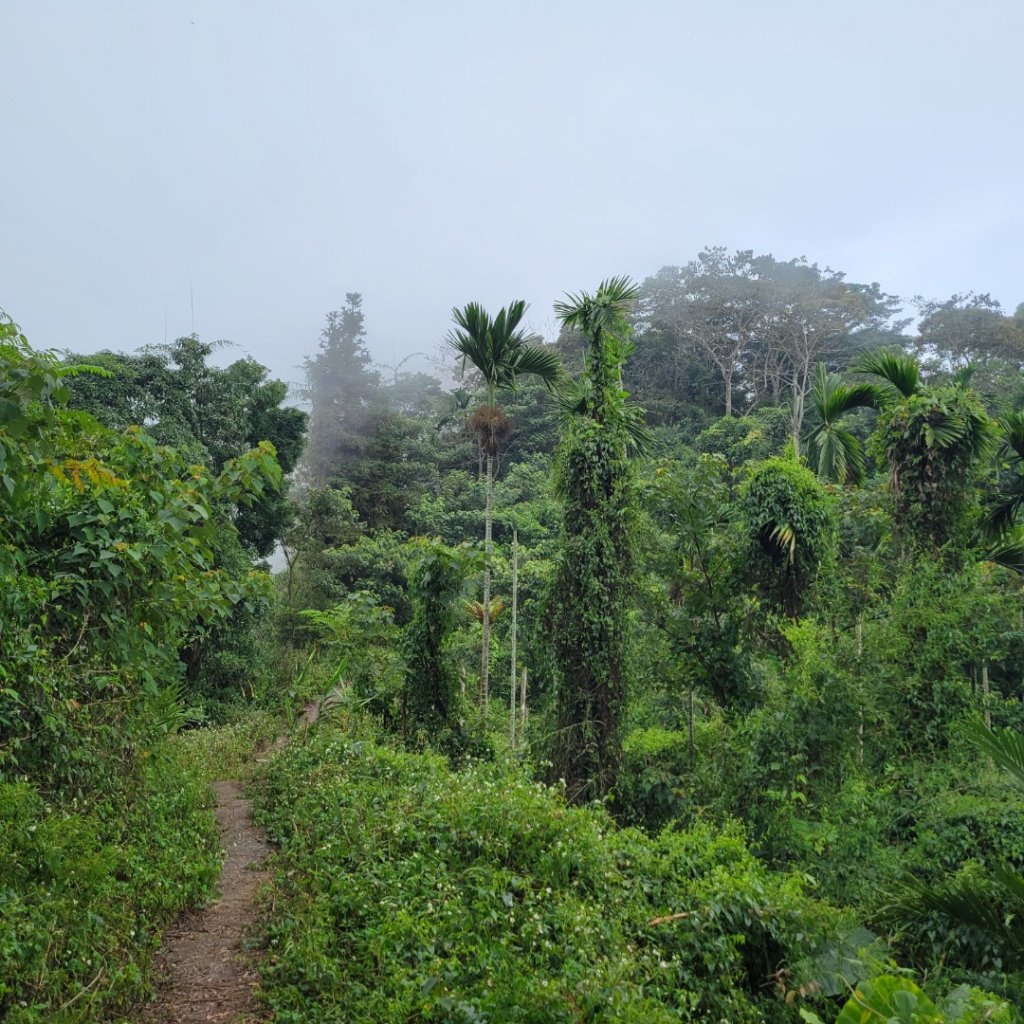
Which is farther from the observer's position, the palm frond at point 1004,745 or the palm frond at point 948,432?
the palm frond at point 948,432

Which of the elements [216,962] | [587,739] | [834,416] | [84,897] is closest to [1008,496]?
[834,416]

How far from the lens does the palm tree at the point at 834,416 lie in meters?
9.16

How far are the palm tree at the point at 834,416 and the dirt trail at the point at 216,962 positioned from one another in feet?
24.2

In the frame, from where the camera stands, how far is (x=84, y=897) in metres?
3.99

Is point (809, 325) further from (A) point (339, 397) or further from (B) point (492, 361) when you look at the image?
(B) point (492, 361)

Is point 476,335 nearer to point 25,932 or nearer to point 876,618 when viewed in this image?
point 876,618

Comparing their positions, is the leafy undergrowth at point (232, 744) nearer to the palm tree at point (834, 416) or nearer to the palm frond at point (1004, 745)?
the palm frond at point (1004, 745)

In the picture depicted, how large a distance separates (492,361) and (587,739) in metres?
4.56

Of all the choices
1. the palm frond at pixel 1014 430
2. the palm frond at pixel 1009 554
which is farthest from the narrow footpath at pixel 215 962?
the palm frond at pixel 1014 430

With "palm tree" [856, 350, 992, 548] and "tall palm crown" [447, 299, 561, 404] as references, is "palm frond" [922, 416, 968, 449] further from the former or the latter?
"tall palm crown" [447, 299, 561, 404]

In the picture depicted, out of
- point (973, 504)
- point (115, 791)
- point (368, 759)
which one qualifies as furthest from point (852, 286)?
point (115, 791)

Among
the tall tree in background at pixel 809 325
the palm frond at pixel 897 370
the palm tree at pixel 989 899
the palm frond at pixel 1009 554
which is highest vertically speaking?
the tall tree in background at pixel 809 325

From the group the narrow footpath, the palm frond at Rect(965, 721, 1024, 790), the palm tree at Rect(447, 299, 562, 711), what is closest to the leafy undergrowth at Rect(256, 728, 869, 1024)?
the narrow footpath

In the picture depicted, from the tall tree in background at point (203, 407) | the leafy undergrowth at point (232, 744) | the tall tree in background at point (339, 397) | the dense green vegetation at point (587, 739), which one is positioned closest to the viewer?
the dense green vegetation at point (587, 739)
